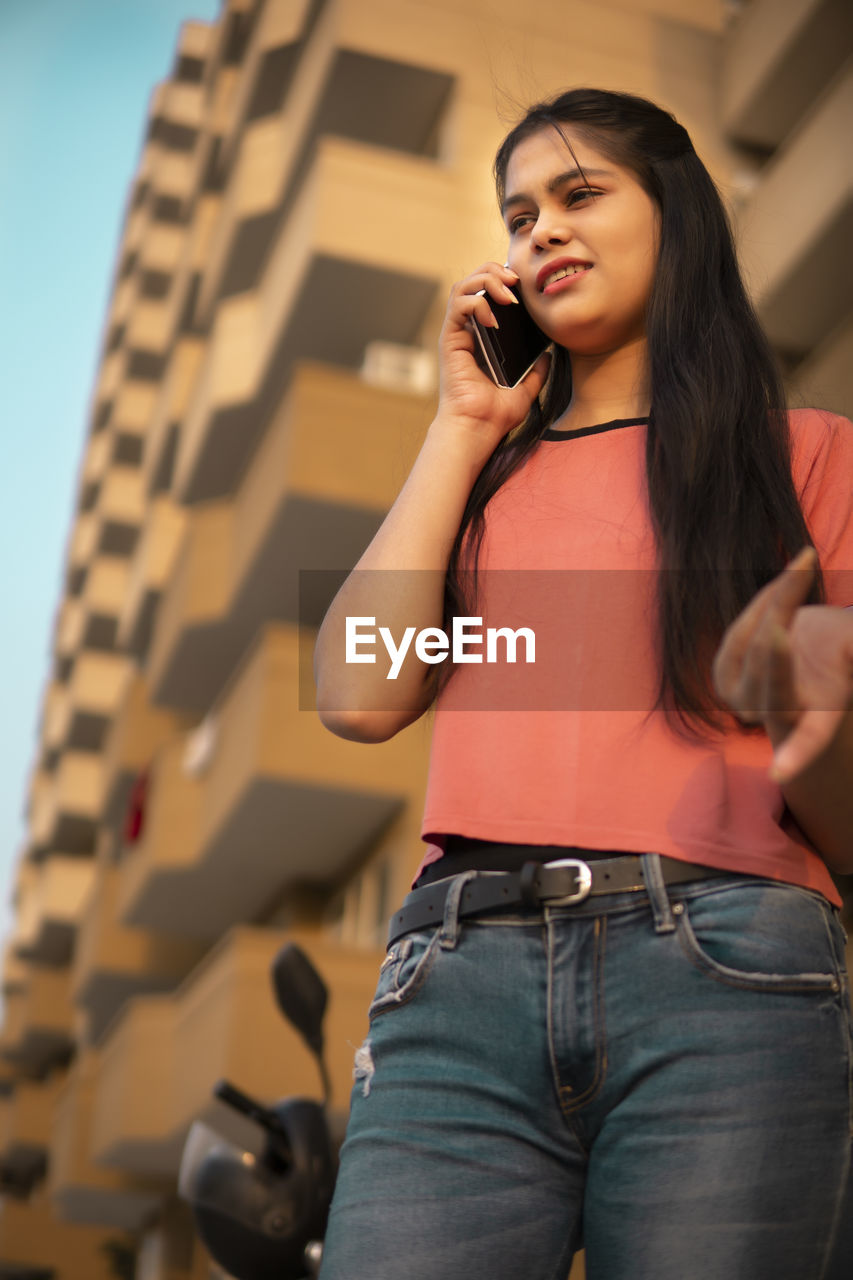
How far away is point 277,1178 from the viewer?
16.6 ft

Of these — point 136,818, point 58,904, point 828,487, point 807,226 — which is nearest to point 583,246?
point 828,487

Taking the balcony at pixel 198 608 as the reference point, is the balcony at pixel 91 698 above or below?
below

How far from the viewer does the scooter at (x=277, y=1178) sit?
4785 mm

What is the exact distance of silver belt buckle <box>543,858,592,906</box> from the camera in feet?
5.64

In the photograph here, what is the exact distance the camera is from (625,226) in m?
2.20

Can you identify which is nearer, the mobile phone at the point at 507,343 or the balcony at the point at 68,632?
the mobile phone at the point at 507,343

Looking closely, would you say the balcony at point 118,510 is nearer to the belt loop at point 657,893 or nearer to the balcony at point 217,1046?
the balcony at point 217,1046

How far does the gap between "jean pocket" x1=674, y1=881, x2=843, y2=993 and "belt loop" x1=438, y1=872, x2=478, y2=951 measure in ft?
0.83

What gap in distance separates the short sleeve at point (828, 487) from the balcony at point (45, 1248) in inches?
1246

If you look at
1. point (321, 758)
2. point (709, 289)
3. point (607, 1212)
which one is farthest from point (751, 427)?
point (321, 758)

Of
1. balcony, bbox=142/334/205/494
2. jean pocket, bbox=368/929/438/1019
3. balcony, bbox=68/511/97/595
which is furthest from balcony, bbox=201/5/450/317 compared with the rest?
balcony, bbox=68/511/97/595

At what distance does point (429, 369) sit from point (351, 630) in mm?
13786

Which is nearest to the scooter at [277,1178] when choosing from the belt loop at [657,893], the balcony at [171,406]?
the belt loop at [657,893]

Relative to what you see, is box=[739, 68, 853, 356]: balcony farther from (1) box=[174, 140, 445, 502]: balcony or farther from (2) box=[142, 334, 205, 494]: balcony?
(2) box=[142, 334, 205, 494]: balcony
